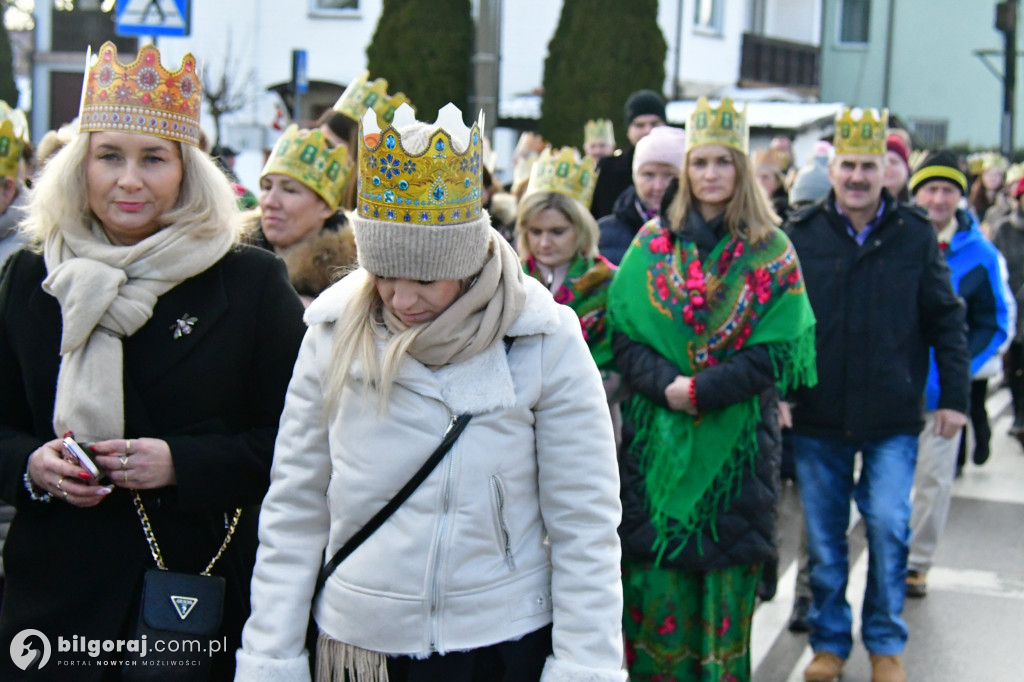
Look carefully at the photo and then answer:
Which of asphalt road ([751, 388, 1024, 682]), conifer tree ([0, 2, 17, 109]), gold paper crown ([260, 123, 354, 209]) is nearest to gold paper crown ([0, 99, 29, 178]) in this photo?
gold paper crown ([260, 123, 354, 209])

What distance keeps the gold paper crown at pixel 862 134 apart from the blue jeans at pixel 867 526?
122cm

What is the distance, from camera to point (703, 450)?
15.6 feet

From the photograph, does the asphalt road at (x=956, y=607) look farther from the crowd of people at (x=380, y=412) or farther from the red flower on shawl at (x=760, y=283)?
the red flower on shawl at (x=760, y=283)

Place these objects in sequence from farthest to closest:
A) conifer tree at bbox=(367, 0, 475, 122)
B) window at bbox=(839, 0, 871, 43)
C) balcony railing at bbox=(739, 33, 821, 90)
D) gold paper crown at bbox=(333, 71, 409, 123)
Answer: window at bbox=(839, 0, 871, 43)
balcony railing at bbox=(739, 33, 821, 90)
conifer tree at bbox=(367, 0, 475, 122)
gold paper crown at bbox=(333, 71, 409, 123)

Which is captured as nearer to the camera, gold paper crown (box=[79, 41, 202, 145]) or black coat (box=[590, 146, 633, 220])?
gold paper crown (box=[79, 41, 202, 145])

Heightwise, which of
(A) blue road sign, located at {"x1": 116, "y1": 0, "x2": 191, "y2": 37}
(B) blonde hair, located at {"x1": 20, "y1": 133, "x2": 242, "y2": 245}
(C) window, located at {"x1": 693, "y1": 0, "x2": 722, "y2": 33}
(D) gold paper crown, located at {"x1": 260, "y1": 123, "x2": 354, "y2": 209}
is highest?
(C) window, located at {"x1": 693, "y1": 0, "x2": 722, "y2": 33}

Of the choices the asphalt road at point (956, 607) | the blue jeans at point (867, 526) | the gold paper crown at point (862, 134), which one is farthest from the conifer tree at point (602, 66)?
the blue jeans at point (867, 526)

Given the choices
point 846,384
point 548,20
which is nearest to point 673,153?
point 846,384

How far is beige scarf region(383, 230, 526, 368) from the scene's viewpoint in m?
2.81

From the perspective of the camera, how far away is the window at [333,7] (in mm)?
30500

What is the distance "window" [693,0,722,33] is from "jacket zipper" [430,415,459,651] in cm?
3321

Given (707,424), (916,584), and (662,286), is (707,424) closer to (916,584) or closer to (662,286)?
(662,286)

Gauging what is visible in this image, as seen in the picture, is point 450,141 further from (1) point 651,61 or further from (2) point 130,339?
(1) point 651,61
